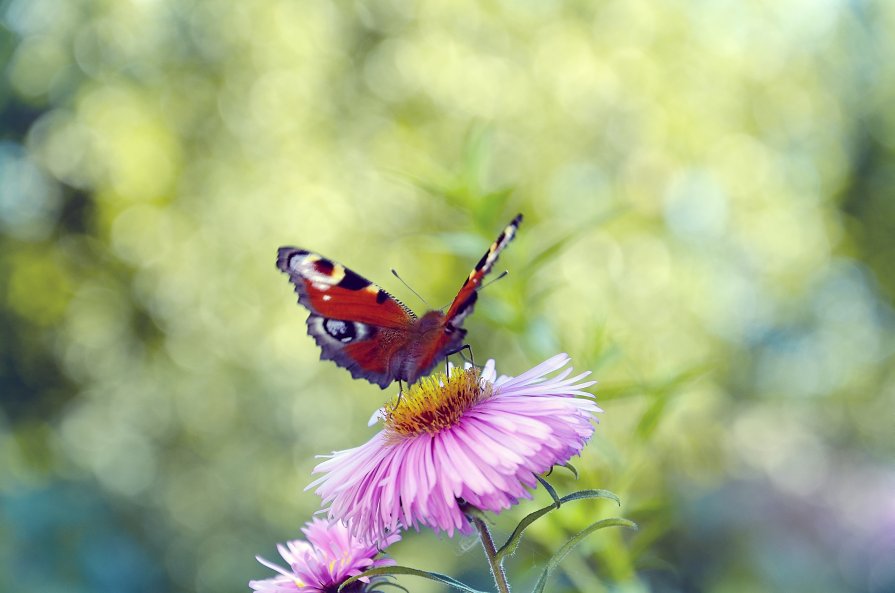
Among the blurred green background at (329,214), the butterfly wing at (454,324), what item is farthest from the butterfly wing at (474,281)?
the blurred green background at (329,214)

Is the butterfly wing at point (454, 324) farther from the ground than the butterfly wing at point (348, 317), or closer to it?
closer to it

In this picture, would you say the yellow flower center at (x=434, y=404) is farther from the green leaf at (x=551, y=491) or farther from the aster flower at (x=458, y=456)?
the green leaf at (x=551, y=491)

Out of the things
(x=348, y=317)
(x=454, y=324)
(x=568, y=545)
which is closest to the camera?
(x=568, y=545)

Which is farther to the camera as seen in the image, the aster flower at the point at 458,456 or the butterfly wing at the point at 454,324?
the butterfly wing at the point at 454,324

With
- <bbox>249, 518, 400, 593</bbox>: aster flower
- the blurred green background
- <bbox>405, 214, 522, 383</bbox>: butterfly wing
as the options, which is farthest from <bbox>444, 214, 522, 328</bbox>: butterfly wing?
the blurred green background

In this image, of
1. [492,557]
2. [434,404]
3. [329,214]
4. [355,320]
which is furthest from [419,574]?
[329,214]

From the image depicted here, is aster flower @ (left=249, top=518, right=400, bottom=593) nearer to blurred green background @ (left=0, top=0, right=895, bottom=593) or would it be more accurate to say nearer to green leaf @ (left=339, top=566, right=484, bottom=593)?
green leaf @ (left=339, top=566, right=484, bottom=593)

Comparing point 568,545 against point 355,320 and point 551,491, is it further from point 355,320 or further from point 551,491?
point 355,320

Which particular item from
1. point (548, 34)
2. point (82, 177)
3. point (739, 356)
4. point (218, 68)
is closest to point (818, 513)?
point (739, 356)
